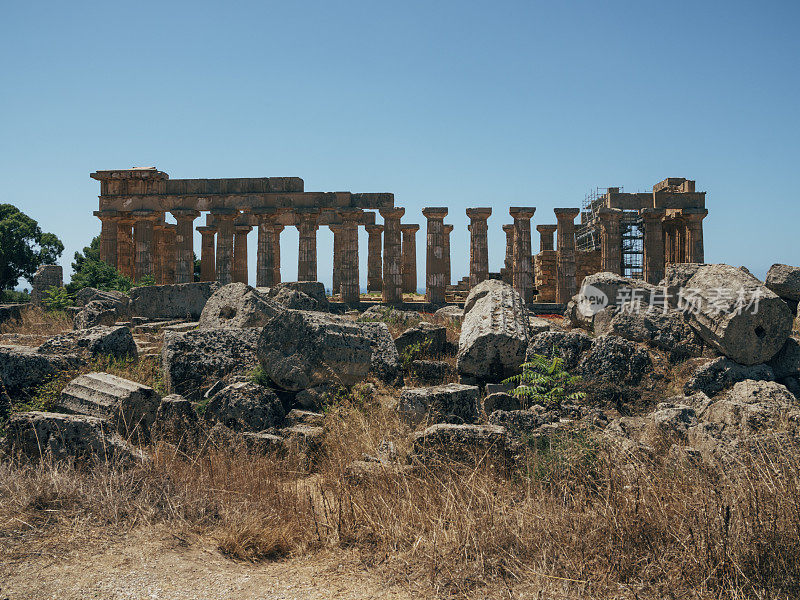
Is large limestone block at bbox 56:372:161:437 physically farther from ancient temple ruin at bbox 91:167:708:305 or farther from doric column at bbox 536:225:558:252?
doric column at bbox 536:225:558:252

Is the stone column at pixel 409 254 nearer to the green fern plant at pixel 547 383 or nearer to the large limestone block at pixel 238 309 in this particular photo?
the large limestone block at pixel 238 309

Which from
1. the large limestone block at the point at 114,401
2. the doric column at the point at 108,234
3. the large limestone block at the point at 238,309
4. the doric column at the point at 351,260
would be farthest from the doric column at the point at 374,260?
the large limestone block at the point at 114,401

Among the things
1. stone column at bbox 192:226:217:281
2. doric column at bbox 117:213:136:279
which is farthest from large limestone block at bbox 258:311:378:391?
stone column at bbox 192:226:217:281

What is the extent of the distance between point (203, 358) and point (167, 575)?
4.95 m

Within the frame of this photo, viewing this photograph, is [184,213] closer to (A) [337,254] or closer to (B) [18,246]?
(A) [337,254]

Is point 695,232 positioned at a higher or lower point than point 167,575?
higher

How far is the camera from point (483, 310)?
1052 cm

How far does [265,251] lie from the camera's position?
2819 cm

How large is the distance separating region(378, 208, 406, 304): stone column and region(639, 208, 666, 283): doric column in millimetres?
10833

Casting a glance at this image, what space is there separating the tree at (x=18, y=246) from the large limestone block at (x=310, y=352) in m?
34.0

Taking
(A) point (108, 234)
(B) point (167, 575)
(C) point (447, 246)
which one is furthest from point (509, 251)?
(B) point (167, 575)

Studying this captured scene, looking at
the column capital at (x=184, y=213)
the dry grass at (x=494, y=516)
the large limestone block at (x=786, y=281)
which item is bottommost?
the dry grass at (x=494, y=516)

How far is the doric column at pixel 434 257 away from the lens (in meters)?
26.3

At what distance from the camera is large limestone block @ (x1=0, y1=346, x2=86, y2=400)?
7.80m
